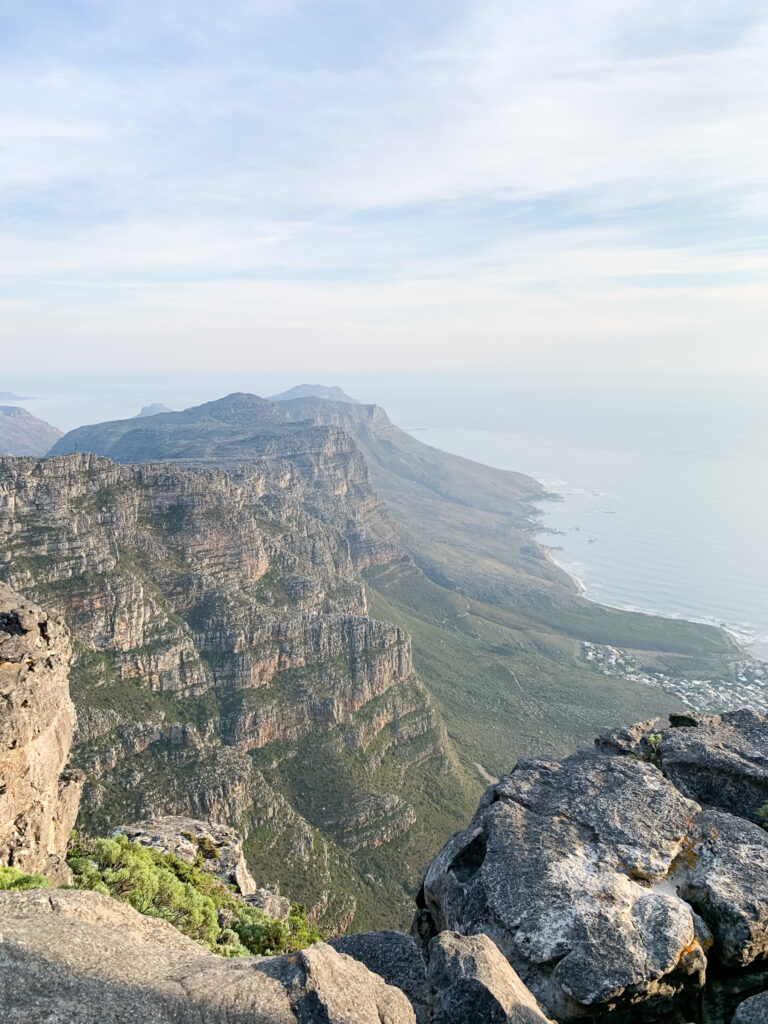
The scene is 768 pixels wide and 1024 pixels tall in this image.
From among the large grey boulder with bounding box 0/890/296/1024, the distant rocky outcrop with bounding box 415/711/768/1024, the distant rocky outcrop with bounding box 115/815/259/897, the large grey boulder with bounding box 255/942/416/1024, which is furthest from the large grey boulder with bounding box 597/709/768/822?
the distant rocky outcrop with bounding box 115/815/259/897

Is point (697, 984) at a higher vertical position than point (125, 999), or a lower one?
lower

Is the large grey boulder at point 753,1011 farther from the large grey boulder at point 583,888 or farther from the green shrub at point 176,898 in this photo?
the green shrub at point 176,898

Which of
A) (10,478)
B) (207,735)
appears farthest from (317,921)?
(10,478)

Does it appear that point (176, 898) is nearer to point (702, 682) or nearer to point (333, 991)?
point (333, 991)

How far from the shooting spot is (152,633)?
8675cm

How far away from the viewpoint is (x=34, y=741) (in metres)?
26.5

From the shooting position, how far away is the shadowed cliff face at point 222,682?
70375 millimetres

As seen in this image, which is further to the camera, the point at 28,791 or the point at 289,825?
the point at 289,825

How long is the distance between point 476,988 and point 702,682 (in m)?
182

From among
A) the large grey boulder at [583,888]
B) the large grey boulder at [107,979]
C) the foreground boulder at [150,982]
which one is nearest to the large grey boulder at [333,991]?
the foreground boulder at [150,982]

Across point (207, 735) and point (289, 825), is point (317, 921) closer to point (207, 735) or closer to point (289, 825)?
point (289, 825)

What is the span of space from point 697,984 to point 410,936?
8.34m

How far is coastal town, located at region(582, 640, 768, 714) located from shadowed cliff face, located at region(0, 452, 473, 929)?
270 feet

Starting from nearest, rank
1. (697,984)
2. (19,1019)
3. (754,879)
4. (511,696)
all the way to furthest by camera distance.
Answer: (19,1019)
(697,984)
(754,879)
(511,696)
